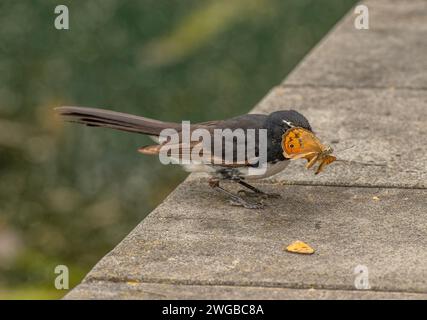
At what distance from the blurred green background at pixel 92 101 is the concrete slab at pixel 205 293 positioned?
124 inches

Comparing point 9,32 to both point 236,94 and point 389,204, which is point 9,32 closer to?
point 236,94

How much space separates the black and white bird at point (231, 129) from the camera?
482 centimetres

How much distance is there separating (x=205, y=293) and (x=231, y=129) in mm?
1390

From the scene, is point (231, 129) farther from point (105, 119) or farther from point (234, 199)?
point (105, 119)

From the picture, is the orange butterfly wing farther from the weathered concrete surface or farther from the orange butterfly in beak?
the weathered concrete surface

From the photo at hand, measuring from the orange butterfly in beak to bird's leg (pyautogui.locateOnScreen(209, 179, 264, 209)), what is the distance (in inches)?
12.2

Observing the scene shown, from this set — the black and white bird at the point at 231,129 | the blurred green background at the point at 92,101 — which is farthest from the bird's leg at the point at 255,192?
the blurred green background at the point at 92,101

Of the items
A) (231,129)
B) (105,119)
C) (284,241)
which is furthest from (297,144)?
(105,119)

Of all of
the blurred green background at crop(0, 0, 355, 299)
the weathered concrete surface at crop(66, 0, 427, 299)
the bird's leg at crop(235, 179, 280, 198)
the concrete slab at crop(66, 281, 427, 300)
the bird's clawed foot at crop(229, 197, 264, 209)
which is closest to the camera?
the concrete slab at crop(66, 281, 427, 300)

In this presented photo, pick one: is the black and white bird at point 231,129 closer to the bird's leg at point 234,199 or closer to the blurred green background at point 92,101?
the bird's leg at point 234,199

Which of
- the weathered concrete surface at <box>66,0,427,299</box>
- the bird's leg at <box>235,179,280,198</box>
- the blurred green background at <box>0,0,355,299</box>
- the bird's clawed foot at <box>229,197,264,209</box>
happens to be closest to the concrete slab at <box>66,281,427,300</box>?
the weathered concrete surface at <box>66,0,427,299</box>

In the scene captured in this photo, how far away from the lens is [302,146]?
4.79 meters

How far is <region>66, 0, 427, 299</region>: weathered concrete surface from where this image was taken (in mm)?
3871

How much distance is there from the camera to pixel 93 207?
824 centimetres
